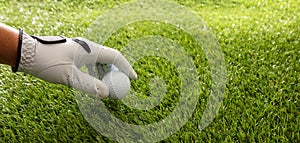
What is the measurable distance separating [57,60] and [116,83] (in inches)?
13.0

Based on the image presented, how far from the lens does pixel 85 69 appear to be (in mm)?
2219

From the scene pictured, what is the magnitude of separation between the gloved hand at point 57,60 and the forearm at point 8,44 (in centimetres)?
2

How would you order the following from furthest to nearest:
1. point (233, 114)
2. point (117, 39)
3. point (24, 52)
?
point (117, 39), point (233, 114), point (24, 52)

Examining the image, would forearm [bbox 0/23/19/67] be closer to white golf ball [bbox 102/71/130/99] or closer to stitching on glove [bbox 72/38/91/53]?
stitching on glove [bbox 72/38/91/53]

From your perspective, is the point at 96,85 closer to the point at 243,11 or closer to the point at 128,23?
the point at 128,23

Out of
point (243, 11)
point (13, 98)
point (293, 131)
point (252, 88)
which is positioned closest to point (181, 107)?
point (252, 88)

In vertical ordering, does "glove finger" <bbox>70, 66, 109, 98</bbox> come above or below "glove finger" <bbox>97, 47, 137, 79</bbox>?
below

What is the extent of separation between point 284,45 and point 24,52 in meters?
1.80

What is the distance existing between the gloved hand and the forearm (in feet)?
0.07

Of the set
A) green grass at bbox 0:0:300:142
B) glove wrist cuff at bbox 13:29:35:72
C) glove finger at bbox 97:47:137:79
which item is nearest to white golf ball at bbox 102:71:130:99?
glove finger at bbox 97:47:137:79

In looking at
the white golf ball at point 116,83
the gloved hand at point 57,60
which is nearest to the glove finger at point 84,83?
the gloved hand at point 57,60

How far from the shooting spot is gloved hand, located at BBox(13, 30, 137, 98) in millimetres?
1856

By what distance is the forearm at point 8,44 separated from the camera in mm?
1795

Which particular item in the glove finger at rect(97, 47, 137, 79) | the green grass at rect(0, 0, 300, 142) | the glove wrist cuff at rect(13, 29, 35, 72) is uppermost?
the glove wrist cuff at rect(13, 29, 35, 72)
